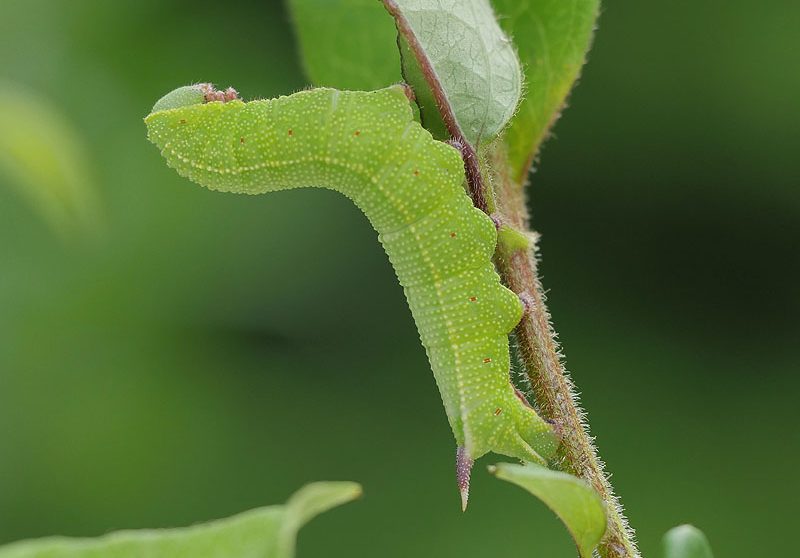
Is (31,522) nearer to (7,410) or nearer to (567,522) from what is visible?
(7,410)

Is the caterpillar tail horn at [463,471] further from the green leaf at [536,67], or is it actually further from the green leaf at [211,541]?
the green leaf at [211,541]

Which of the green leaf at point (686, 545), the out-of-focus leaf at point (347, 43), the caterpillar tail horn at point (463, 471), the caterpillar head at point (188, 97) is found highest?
the out-of-focus leaf at point (347, 43)

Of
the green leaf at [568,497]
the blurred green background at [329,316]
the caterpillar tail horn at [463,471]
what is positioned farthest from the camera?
the blurred green background at [329,316]

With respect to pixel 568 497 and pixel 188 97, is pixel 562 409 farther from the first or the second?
pixel 188 97

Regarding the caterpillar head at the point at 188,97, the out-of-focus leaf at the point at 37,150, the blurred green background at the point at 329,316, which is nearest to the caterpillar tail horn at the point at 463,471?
the caterpillar head at the point at 188,97

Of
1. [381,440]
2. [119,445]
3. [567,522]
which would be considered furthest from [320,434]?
[567,522]

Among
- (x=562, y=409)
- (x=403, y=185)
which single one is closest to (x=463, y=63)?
(x=403, y=185)
